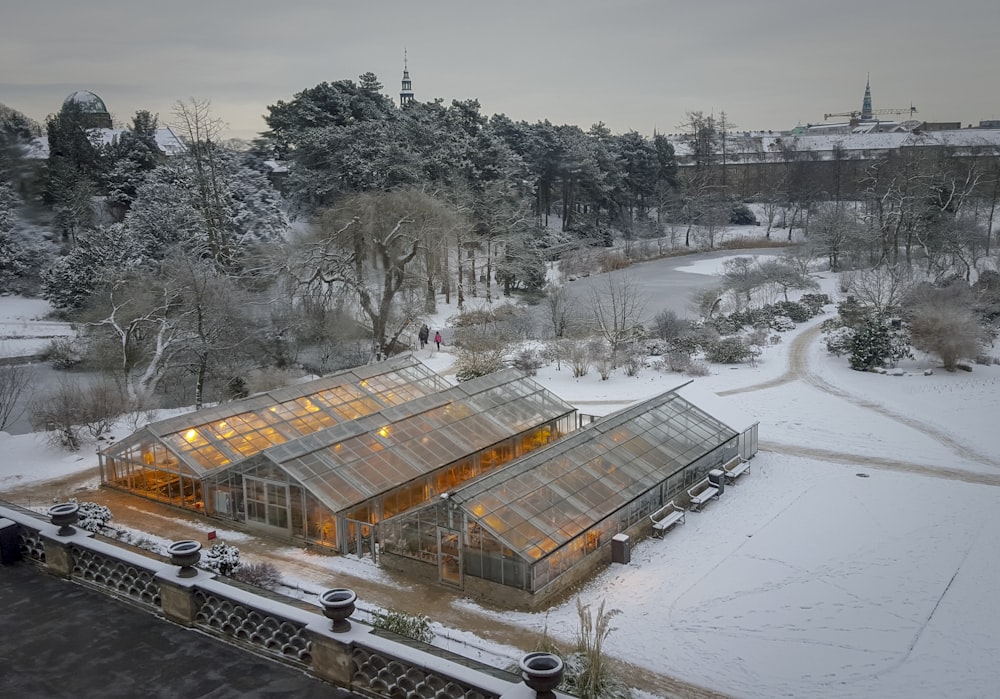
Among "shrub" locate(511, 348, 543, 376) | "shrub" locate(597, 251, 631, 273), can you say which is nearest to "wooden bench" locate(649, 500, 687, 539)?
"shrub" locate(511, 348, 543, 376)

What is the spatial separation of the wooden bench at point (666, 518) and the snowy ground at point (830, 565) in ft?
0.89

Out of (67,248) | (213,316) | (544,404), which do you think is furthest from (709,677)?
(67,248)

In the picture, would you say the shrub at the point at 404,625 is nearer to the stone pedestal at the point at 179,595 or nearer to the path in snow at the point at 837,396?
the stone pedestal at the point at 179,595

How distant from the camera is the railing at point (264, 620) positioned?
6.67 m

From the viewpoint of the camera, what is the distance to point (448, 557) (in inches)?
614

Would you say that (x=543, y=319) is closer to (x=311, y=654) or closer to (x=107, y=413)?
(x=107, y=413)

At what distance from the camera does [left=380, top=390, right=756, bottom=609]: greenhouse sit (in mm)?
14969

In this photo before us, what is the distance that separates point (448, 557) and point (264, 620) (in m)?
8.17

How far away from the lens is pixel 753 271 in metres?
45.0

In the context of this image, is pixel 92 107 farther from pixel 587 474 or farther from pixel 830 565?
pixel 830 565

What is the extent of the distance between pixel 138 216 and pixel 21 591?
37.6 m

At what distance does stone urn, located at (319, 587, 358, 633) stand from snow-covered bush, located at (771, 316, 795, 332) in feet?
116

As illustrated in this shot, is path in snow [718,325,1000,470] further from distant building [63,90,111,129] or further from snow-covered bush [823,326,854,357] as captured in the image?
distant building [63,90,111,129]

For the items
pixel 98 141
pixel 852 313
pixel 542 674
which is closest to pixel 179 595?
pixel 542 674
